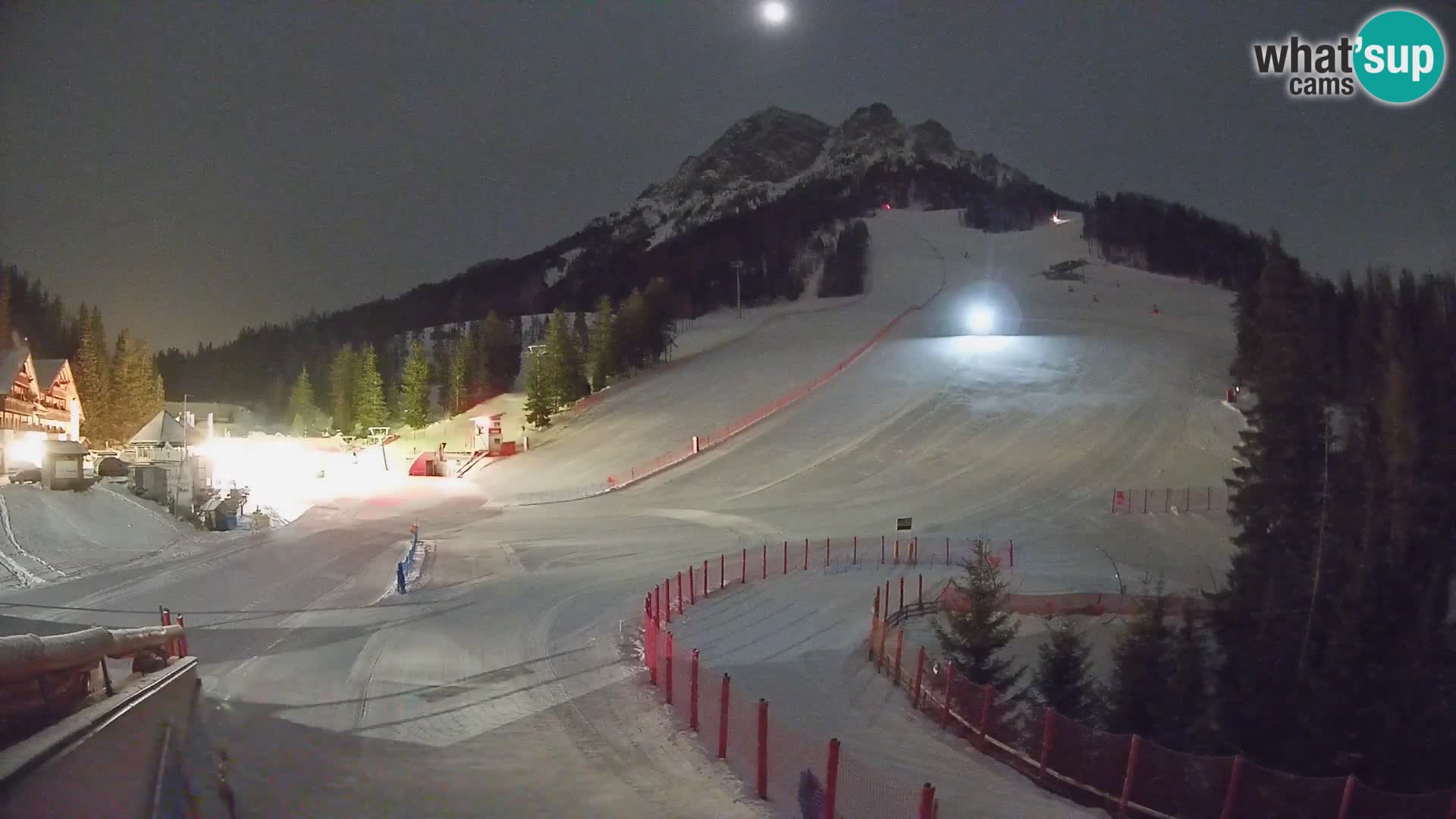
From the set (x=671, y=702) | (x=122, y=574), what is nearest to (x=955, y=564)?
(x=671, y=702)

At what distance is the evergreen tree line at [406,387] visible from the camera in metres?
78.8

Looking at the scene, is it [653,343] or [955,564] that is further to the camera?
[653,343]

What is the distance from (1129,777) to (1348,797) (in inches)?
75.4

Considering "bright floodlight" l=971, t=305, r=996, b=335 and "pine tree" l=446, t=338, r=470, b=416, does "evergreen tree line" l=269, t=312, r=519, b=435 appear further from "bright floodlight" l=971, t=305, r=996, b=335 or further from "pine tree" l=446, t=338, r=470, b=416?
"bright floodlight" l=971, t=305, r=996, b=335

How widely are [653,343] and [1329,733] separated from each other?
58.6m

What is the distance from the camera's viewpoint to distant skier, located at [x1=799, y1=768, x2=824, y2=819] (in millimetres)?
7156

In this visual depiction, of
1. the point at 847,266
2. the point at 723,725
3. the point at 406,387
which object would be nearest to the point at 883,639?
the point at 723,725

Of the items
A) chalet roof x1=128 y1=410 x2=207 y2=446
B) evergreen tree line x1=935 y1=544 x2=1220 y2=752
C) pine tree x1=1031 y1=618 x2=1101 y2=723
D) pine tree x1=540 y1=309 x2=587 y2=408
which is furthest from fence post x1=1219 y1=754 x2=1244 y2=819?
chalet roof x1=128 y1=410 x2=207 y2=446

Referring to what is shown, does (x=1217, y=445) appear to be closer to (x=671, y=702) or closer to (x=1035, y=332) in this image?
(x=1035, y=332)

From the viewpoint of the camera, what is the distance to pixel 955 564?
25.8 m

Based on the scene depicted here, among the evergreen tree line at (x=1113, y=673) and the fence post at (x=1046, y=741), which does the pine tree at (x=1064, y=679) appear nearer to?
the evergreen tree line at (x=1113, y=673)

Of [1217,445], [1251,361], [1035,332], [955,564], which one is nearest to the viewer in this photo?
[955,564]

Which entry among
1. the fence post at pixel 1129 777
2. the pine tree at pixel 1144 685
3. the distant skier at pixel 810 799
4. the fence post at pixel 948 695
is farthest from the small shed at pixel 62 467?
the fence post at pixel 1129 777

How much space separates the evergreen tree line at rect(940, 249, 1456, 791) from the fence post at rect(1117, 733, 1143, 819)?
609 centimetres
